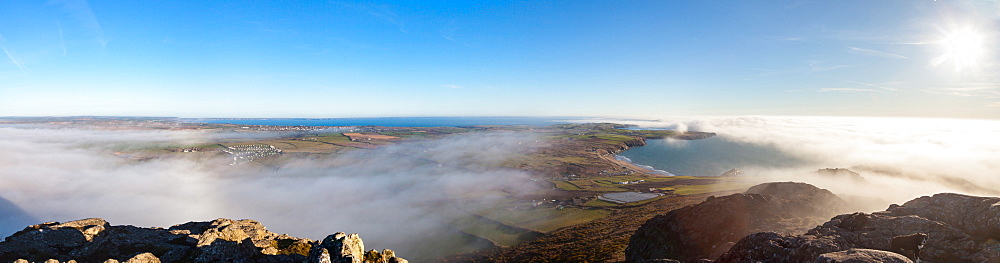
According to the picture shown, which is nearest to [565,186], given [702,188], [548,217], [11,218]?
[548,217]

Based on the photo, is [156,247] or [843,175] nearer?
[156,247]

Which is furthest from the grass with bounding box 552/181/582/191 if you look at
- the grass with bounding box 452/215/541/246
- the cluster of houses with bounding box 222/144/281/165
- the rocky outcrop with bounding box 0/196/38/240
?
the cluster of houses with bounding box 222/144/281/165

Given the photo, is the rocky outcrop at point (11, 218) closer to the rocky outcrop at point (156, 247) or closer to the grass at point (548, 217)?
the rocky outcrop at point (156, 247)

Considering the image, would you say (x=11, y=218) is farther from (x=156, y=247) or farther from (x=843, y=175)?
(x=843, y=175)

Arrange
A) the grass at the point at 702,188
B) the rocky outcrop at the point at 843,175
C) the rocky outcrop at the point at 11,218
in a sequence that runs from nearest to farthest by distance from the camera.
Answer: the rocky outcrop at the point at 843,175, the grass at the point at 702,188, the rocky outcrop at the point at 11,218

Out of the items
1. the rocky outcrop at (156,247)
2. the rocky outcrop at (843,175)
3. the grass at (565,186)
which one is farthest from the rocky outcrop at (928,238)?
the grass at (565,186)

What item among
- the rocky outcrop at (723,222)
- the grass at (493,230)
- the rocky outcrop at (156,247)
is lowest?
the grass at (493,230)
